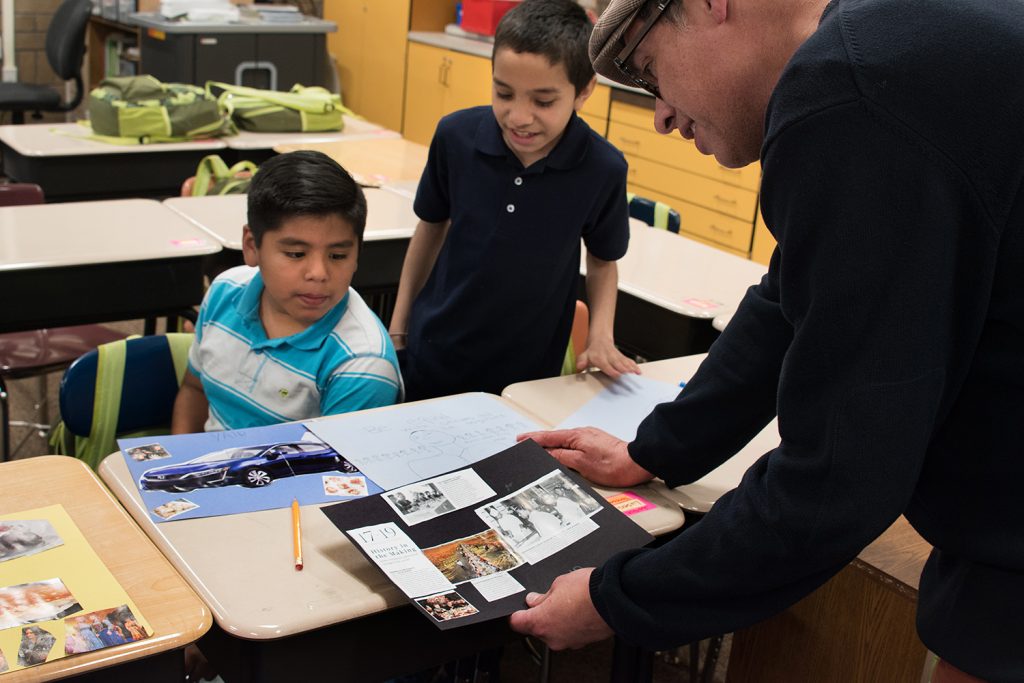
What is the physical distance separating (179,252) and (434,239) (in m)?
0.75

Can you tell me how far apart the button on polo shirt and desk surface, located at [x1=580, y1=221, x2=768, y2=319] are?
1.65 feet

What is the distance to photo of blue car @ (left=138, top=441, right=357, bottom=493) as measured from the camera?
145cm

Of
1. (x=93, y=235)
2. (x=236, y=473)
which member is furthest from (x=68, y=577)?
(x=93, y=235)

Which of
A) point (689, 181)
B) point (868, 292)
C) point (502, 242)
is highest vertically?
point (868, 292)

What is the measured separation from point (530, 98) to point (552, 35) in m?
0.12

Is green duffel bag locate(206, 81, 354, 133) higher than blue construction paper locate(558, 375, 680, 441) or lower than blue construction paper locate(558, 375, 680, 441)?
higher

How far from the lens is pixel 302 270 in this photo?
1878 mm

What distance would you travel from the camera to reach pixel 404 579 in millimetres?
1239

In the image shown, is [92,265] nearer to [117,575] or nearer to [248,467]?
[248,467]

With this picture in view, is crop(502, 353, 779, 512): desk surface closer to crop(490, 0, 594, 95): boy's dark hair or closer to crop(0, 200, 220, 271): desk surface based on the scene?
crop(490, 0, 594, 95): boy's dark hair

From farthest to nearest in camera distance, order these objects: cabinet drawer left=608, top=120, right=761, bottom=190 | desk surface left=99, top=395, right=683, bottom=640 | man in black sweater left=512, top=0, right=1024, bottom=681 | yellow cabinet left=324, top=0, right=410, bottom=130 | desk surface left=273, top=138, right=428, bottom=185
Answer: yellow cabinet left=324, top=0, right=410, bottom=130 < cabinet drawer left=608, top=120, right=761, bottom=190 < desk surface left=273, top=138, right=428, bottom=185 < desk surface left=99, top=395, right=683, bottom=640 < man in black sweater left=512, top=0, right=1024, bottom=681

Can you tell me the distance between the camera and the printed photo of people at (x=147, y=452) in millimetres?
1494

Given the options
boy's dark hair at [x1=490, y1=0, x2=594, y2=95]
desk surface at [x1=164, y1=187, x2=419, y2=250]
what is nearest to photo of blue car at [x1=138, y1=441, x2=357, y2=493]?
boy's dark hair at [x1=490, y1=0, x2=594, y2=95]

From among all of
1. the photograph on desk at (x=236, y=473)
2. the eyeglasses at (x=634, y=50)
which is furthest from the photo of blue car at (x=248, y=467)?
the eyeglasses at (x=634, y=50)
